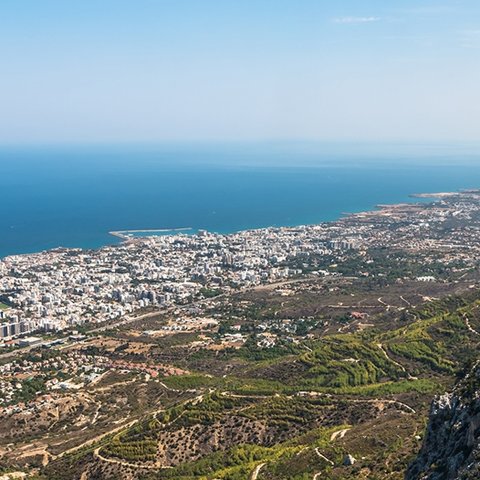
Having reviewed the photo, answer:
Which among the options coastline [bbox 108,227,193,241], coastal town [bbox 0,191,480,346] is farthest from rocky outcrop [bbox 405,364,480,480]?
coastline [bbox 108,227,193,241]

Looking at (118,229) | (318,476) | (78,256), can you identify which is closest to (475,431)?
(318,476)

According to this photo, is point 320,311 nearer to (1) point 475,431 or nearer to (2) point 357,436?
(2) point 357,436

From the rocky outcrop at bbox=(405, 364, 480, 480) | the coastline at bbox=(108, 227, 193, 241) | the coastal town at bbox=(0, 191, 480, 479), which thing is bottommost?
the coastal town at bbox=(0, 191, 480, 479)

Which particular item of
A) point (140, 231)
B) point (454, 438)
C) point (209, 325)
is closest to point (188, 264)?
point (209, 325)

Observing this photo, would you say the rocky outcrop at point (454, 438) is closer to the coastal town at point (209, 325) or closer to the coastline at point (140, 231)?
the coastal town at point (209, 325)

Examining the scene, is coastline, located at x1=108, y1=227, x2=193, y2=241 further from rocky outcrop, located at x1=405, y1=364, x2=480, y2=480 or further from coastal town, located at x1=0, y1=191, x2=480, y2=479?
rocky outcrop, located at x1=405, y1=364, x2=480, y2=480

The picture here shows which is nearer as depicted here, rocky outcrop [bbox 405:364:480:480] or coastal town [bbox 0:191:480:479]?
rocky outcrop [bbox 405:364:480:480]

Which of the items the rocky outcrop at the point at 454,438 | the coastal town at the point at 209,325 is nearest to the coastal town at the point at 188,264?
the coastal town at the point at 209,325
